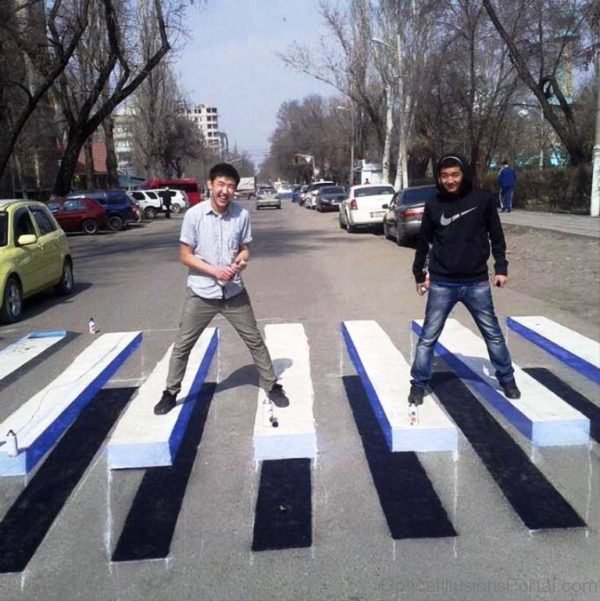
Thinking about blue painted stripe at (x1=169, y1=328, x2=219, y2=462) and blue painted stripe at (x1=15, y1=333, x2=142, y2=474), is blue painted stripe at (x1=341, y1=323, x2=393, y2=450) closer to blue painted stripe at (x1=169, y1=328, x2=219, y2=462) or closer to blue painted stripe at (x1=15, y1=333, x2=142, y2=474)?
blue painted stripe at (x1=169, y1=328, x2=219, y2=462)

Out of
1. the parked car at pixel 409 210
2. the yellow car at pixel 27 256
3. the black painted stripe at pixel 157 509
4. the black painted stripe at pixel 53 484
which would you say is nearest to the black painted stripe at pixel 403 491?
the black painted stripe at pixel 157 509

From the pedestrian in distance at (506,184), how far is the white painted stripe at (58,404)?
19750 mm

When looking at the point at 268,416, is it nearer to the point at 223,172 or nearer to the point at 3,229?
the point at 223,172

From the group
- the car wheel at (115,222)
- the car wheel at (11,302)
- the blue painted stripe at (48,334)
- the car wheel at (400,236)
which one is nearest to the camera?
the blue painted stripe at (48,334)

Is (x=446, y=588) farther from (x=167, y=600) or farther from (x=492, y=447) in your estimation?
(x=492, y=447)

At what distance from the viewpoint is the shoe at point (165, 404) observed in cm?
520

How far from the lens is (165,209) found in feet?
141

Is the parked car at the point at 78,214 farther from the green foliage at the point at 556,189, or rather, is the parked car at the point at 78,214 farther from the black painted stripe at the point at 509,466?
the black painted stripe at the point at 509,466

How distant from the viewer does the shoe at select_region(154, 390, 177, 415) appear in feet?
17.0

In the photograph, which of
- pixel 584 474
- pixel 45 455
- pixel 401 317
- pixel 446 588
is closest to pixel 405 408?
pixel 584 474

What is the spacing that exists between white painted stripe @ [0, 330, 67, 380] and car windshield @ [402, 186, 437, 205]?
11.4m

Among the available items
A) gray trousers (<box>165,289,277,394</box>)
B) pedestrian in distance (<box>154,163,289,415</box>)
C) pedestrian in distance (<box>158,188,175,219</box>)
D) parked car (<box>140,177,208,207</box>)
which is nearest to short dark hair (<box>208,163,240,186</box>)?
pedestrian in distance (<box>154,163,289,415</box>)

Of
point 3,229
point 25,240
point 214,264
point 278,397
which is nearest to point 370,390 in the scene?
point 278,397

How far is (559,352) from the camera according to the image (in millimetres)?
6867
